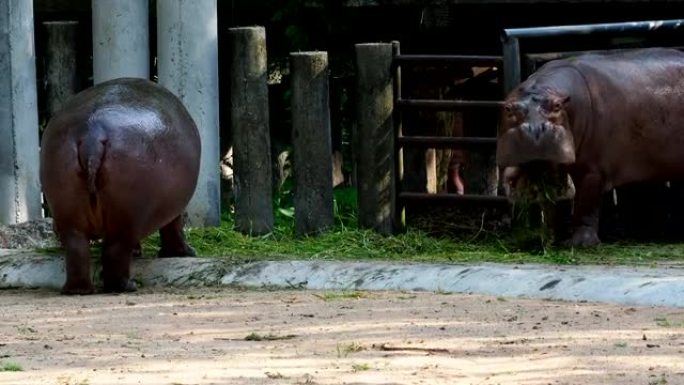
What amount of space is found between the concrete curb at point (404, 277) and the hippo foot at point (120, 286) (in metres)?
0.27

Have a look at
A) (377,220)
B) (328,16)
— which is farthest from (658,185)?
(328,16)

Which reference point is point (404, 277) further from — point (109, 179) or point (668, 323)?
point (668, 323)

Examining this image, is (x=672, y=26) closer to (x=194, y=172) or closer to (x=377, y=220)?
(x=377, y=220)

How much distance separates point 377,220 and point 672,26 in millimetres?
2267

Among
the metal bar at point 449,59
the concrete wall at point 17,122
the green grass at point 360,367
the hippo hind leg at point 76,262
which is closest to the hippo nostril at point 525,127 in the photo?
the metal bar at point 449,59

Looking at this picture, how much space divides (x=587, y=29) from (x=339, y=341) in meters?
4.72

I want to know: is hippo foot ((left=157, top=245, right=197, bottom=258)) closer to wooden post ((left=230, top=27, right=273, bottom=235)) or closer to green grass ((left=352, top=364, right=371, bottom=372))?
wooden post ((left=230, top=27, right=273, bottom=235))

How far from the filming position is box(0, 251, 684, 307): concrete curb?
804cm

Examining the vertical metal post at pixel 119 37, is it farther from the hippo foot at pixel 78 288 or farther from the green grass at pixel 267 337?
the green grass at pixel 267 337

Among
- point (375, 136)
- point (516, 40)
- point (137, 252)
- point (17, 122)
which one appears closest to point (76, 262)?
point (137, 252)

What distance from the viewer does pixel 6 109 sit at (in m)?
11.7

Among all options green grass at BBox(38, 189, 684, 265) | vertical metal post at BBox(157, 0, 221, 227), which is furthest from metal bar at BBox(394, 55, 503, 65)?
vertical metal post at BBox(157, 0, 221, 227)

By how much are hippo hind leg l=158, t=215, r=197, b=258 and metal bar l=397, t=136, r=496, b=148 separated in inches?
74.8

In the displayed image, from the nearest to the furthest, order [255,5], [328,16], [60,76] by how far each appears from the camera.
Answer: [60,76] < [328,16] < [255,5]
